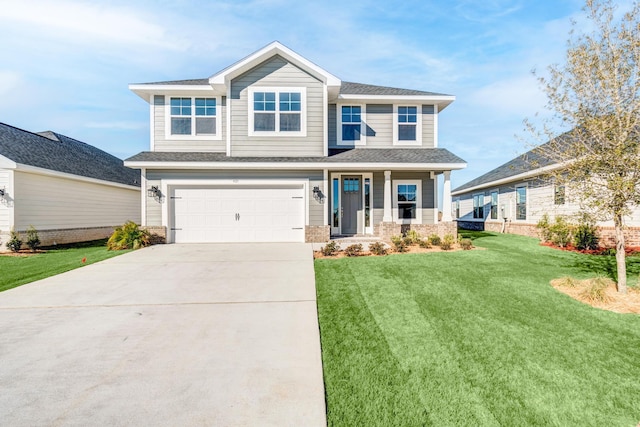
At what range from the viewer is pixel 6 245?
11.3 metres

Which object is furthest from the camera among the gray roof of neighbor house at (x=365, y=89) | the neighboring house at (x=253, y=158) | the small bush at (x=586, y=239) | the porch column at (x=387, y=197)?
the gray roof of neighbor house at (x=365, y=89)

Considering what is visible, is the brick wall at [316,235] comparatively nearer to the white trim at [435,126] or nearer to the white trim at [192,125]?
the white trim at [192,125]

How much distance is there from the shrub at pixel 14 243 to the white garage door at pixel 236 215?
5.56 meters

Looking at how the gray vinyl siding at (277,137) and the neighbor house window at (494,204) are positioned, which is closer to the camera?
the gray vinyl siding at (277,137)

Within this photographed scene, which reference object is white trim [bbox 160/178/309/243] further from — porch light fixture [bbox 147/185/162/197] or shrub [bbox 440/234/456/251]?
shrub [bbox 440/234/456/251]

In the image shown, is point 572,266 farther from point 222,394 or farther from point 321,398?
point 222,394

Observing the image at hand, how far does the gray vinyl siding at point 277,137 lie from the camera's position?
12070 mm

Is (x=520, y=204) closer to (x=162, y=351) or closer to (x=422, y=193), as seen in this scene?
(x=422, y=193)

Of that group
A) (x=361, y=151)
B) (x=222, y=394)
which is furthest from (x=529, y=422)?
(x=361, y=151)

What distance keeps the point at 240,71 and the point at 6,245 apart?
35.7ft

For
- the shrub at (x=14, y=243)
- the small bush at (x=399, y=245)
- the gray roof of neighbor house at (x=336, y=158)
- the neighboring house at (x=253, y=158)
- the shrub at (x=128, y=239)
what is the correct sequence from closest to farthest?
1. the small bush at (x=399, y=245)
2. the shrub at (x=128, y=239)
3. the shrub at (x=14, y=243)
4. the gray roof of neighbor house at (x=336, y=158)
5. the neighboring house at (x=253, y=158)

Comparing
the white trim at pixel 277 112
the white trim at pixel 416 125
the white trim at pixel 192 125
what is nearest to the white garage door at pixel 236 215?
the white trim at pixel 277 112

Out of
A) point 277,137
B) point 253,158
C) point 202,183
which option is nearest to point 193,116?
point 202,183

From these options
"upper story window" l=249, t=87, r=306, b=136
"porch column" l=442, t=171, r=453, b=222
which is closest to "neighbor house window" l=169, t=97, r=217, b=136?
"upper story window" l=249, t=87, r=306, b=136
